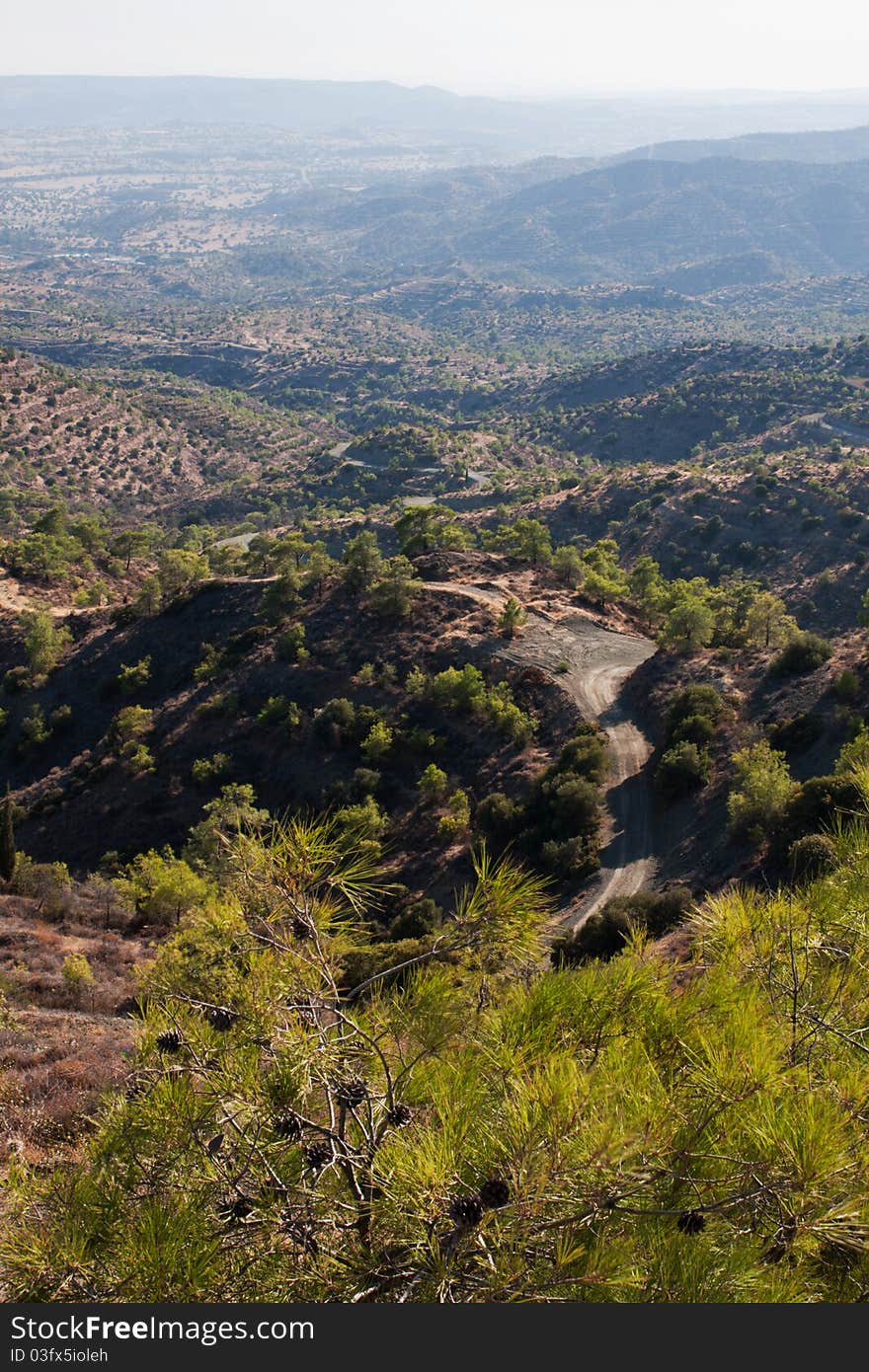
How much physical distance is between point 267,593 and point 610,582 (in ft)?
93.5

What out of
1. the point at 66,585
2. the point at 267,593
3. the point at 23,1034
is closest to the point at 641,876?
the point at 23,1034

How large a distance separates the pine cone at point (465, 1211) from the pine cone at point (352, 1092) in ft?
3.81

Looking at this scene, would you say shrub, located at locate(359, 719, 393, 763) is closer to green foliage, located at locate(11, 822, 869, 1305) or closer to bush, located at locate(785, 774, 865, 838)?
bush, located at locate(785, 774, 865, 838)

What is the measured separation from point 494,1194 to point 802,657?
46.5 meters

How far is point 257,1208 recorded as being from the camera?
6395mm

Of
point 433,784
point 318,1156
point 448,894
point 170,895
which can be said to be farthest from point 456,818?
point 318,1156

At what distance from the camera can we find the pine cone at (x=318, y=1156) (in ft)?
20.3

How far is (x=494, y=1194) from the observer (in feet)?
18.3

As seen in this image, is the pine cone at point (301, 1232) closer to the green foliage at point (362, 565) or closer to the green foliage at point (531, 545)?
the green foliage at point (362, 565)

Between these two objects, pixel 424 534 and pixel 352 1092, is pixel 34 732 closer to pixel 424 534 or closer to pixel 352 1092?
pixel 424 534

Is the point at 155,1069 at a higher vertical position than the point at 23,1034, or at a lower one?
higher

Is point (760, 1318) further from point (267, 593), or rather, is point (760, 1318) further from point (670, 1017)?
point (267, 593)

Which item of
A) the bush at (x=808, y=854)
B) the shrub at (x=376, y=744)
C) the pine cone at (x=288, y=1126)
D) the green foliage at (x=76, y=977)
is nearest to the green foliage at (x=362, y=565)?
the shrub at (x=376, y=744)

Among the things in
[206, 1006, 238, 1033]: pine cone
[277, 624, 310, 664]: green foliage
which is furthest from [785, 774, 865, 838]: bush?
[277, 624, 310, 664]: green foliage
